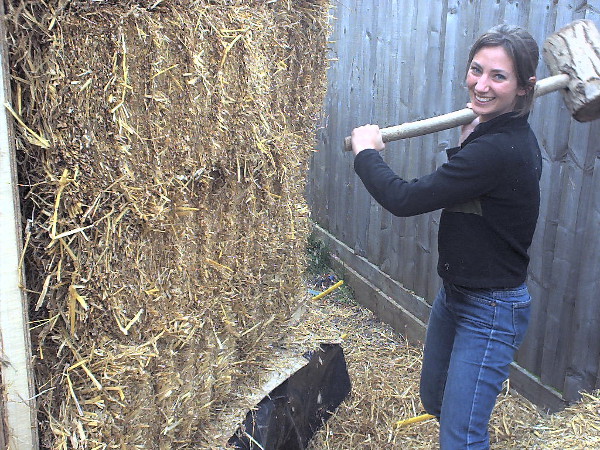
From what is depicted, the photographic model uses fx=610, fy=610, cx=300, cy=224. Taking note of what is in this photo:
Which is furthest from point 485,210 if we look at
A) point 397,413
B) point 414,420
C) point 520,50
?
point 397,413

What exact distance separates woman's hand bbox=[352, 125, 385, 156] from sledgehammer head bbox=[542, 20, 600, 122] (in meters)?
0.97

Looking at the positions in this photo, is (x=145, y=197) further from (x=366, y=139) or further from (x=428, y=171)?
(x=428, y=171)

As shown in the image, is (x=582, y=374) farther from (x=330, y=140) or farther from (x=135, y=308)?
(x=330, y=140)

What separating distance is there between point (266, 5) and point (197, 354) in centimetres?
165

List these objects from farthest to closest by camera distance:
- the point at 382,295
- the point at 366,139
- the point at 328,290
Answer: the point at 328,290, the point at 382,295, the point at 366,139

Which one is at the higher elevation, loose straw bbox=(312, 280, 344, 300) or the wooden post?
the wooden post

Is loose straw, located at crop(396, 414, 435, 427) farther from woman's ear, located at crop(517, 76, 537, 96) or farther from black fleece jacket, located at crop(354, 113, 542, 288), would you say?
woman's ear, located at crop(517, 76, 537, 96)

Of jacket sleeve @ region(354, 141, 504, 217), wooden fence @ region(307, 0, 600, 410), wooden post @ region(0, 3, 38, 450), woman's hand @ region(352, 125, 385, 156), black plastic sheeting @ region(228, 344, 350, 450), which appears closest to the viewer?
wooden post @ region(0, 3, 38, 450)

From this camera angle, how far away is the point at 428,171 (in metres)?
4.46

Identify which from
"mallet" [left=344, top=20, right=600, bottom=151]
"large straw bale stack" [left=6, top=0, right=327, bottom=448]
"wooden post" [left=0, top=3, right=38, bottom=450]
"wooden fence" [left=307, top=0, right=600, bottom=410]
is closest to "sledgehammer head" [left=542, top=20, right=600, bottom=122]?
"mallet" [left=344, top=20, right=600, bottom=151]

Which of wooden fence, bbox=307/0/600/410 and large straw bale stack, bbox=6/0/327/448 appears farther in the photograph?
wooden fence, bbox=307/0/600/410

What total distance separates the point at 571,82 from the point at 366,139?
107 cm

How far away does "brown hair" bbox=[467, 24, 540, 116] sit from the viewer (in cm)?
236

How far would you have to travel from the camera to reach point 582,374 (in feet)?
10.7
